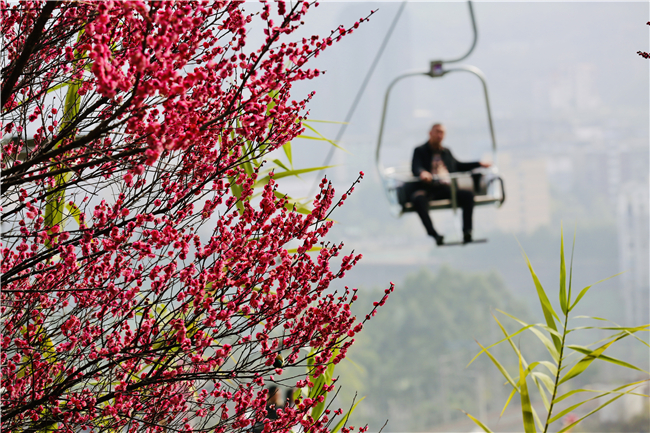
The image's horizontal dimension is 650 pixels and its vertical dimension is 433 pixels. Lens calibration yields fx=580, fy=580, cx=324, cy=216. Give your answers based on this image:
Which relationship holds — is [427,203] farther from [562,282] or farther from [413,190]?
[562,282]

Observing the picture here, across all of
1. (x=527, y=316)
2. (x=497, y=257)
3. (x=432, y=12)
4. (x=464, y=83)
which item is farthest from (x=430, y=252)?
(x=432, y=12)

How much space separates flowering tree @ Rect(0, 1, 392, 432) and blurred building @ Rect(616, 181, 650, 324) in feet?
90.4

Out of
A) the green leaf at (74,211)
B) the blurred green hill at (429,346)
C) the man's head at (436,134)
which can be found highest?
the man's head at (436,134)

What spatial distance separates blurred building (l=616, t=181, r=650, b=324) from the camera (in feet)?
83.1

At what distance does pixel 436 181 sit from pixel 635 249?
25.7 m

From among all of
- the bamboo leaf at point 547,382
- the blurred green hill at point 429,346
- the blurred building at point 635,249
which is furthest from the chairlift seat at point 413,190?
the blurred building at point 635,249

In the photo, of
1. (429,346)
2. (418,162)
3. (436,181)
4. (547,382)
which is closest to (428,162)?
(418,162)

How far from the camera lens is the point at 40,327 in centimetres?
76

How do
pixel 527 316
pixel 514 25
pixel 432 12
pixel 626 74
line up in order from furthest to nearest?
pixel 432 12 → pixel 514 25 → pixel 626 74 → pixel 527 316

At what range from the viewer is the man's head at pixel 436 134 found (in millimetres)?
3812

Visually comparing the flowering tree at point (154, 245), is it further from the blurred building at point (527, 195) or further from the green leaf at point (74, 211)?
the blurred building at point (527, 195)

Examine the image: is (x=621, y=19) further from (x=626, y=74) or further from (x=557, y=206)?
(x=557, y=206)

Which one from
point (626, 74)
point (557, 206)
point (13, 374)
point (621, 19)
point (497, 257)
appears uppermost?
point (621, 19)

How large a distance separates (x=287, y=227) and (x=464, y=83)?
38.3 meters
